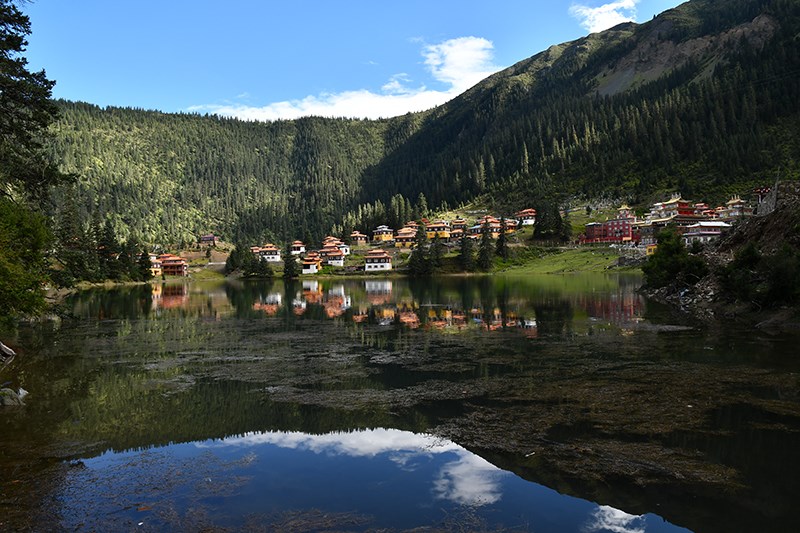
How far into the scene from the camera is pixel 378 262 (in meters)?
170

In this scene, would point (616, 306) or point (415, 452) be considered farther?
point (616, 306)

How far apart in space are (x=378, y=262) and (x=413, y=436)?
151144 millimetres

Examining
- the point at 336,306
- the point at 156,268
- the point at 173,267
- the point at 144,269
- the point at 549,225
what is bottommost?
the point at 336,306

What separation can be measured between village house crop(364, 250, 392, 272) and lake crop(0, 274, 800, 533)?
128 meters

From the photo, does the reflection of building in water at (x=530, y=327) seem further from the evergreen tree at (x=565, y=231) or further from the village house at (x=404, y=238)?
the village house at (x=404, y=238)

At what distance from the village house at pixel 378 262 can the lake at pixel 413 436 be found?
12823 centimetres

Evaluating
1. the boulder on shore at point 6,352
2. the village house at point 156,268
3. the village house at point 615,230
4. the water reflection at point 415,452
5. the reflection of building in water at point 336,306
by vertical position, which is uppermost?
the village house at point 615,230

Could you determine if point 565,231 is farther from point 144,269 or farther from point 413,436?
point 413,436

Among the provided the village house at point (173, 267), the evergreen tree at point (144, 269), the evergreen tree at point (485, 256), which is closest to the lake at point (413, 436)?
the evergreen tree at point (485, 256)

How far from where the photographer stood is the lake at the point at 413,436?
1315cm

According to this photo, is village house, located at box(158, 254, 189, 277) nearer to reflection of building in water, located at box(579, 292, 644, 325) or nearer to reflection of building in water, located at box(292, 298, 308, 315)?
reflection of building in water, located at box(292, 298, 308, 315)

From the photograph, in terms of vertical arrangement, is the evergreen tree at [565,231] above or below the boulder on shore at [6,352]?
above

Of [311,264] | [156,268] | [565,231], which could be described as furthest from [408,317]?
[156,268]

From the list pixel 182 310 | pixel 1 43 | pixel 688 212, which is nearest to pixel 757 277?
pixel 1 43
